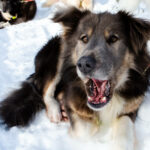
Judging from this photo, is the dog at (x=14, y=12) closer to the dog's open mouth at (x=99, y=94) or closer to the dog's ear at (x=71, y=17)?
the dog's ear at (x=71, y=17)

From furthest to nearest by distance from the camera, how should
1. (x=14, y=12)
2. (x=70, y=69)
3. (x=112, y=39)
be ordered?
(x=14, y=12)
(x=70, y=69)
(x=112, y=39)

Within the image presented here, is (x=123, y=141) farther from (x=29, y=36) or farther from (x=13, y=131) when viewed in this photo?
(x=29, y=36)

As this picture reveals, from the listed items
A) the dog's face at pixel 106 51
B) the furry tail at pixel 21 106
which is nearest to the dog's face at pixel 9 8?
the furry tail at pixel 21 106

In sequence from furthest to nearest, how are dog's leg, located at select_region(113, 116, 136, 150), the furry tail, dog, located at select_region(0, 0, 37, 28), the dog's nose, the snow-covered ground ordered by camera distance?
1. dog, located at select_region(0, 0, 37, 28)
2. the furry tail
3. the snow-covered ground
4. dog's leg, located at select_region(113, 116, 136, 150)
5. the dog's nose

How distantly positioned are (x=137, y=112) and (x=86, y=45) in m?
1.11

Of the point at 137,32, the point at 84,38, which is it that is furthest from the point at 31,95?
the point at 137,32

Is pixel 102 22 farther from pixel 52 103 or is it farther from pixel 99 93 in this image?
pixel 52 103

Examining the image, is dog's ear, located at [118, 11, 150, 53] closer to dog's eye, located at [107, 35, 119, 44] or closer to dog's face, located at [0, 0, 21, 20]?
dog's eye, located at [107, 35, 119, 44]

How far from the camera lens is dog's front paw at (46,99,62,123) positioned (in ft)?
9.25

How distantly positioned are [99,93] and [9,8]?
5.79 m

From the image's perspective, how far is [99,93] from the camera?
7.52 feet

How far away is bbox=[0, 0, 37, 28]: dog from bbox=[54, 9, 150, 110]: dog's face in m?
4.93

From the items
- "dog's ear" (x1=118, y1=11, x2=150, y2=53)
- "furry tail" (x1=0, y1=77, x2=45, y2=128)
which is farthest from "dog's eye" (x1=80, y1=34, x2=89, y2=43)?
"furry tail" (x1=0, y1=77, x2=45, y2=128)

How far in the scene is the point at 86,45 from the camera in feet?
7.93
